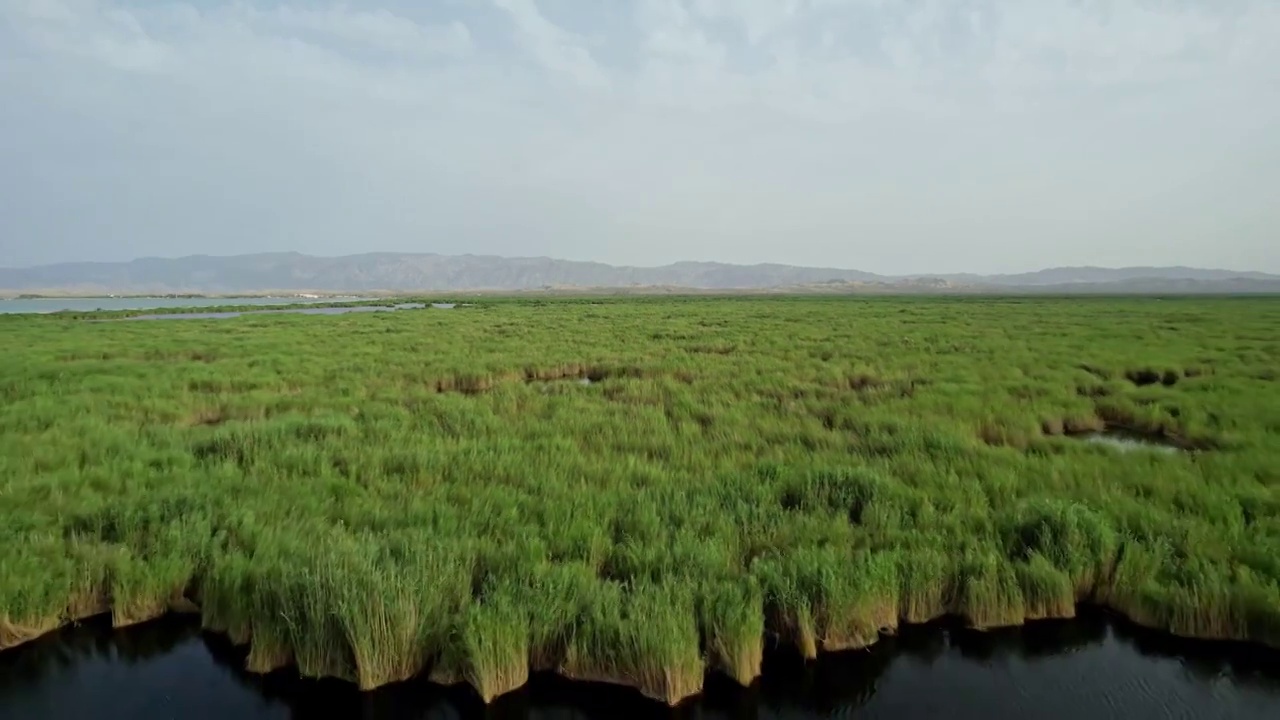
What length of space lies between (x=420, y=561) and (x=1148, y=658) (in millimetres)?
5741

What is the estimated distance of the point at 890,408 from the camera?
11781 millimetres

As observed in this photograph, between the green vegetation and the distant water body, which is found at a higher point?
the distant water body

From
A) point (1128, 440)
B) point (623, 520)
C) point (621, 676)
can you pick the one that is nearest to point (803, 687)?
point (621, 676)

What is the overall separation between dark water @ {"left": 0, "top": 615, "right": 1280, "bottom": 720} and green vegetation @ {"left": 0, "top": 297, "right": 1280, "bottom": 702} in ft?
0.50

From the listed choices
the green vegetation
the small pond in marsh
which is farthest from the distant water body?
the small pond in marsh

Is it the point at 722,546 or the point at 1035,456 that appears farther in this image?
the point at 1035,456

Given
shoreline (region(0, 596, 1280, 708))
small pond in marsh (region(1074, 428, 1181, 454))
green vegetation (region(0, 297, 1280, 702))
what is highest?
green vegetation (region(0, 297, 1280, 702))

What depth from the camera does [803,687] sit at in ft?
15.0

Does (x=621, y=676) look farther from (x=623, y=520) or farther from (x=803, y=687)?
(x=623, y=520)

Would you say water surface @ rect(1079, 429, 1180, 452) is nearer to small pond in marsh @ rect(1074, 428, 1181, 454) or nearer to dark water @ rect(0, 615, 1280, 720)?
small pond in marsh @ rect(1074, 428, 1181, 454)

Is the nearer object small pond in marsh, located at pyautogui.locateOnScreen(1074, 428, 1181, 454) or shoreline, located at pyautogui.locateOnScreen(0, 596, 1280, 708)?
shoreline, located at pyautogui.locateOnScreen(0, 596, 1280, 708)

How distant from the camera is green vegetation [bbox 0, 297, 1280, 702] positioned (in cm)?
463

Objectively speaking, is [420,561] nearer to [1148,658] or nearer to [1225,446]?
[1148,658]

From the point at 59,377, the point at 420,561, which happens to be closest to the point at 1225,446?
the point at 420,561
